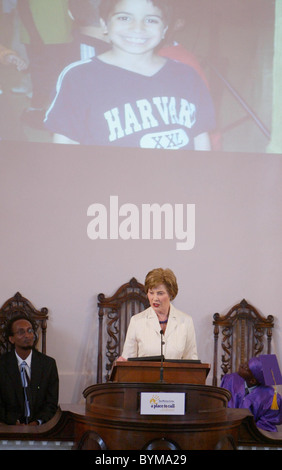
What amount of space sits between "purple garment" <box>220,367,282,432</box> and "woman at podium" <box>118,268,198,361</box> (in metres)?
0.66

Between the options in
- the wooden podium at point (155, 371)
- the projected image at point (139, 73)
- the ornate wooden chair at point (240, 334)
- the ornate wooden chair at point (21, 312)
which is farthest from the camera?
the ornate wooden chair at point (240, 334)

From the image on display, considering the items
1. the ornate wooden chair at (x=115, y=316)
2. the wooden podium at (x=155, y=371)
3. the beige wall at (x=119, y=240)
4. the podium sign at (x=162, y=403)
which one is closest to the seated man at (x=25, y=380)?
the beige wall at (x=119, y=240)

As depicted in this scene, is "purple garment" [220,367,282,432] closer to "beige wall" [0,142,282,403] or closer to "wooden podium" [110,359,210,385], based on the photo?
"beige wall" [0,142,282,403]

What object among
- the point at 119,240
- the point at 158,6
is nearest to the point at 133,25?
the point at 158,6

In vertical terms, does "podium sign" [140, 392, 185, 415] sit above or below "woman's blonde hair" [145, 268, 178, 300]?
below

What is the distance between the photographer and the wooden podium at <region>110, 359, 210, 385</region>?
3662 mm

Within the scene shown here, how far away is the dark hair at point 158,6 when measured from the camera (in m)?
5.61

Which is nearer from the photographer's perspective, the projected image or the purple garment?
the purple garment

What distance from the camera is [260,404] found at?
471 cm

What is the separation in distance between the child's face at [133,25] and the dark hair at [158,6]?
0.09 feet

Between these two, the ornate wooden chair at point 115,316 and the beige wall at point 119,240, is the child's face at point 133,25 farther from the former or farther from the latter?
the ornate wooden chair at point 115,316

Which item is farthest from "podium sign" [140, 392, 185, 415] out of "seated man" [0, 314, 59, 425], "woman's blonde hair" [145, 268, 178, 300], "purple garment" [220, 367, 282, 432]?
"seated man" [0, 314, 59, 425]

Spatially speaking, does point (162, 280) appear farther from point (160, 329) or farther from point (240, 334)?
point (240, 334)

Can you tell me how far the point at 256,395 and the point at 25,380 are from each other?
1668mm
